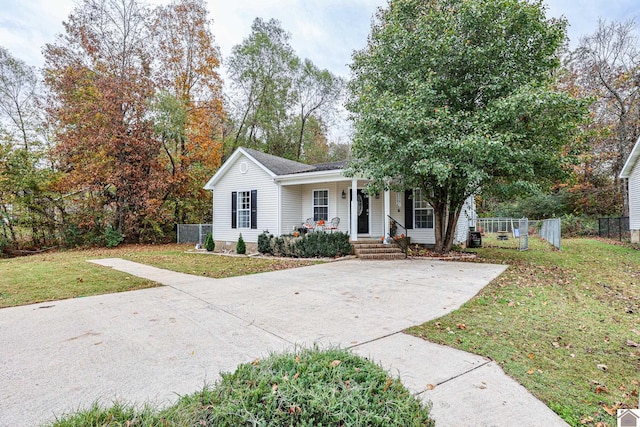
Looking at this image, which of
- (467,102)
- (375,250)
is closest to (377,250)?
(375,250)

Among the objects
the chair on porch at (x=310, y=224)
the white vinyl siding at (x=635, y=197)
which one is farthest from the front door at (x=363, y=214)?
the white vinyl siding at (x=635, y=197)

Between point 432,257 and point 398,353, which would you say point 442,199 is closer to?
point 432,257

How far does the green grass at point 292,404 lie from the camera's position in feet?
4.90

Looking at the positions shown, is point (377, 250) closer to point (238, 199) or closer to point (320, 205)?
point (320, 205)

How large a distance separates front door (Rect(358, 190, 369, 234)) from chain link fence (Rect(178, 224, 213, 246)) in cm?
802

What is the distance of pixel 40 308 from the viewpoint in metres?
5.08

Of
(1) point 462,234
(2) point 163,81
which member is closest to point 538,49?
(1) point 462,234

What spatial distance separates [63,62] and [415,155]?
17713 millimetres

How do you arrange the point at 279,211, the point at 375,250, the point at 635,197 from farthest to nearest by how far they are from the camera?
the point at 635,197
the point at 279,211
the point at 375,250

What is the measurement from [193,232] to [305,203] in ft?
24.0

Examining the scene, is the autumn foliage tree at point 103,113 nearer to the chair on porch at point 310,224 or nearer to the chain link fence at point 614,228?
the chair on porch at point 310,224

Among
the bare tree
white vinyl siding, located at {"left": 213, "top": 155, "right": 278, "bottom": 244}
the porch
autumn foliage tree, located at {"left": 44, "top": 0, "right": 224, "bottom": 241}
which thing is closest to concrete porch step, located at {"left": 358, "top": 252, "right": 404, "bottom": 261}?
the porch

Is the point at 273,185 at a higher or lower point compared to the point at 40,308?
higher

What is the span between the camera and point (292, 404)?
155cm
